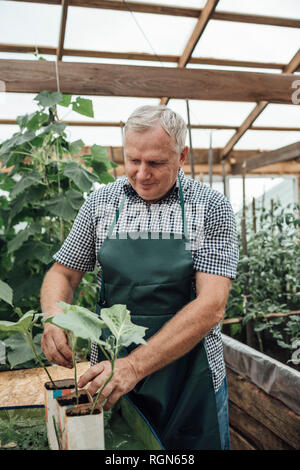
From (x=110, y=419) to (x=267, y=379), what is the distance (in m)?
1.44

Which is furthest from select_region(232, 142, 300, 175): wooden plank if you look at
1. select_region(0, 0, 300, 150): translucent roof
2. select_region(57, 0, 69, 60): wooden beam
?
select_region(57, 0, 69, 60): wooden beam

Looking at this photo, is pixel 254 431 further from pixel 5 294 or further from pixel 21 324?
pixel 21 324

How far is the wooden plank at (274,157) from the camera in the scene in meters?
4.68

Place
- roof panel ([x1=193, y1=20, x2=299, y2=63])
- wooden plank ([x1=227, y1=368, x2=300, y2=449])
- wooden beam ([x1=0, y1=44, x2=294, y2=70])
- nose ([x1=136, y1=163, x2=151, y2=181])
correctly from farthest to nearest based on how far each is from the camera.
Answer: roof panel ([x1=193, y1=20, x2=299, y2=63]) → wooden beam ([x1=0, y1=44, x2=294, y2=70]) → wooden plank ([x1=227, y1=368, x2=300, y2=449]) → nose ([x1=136, y1=163, x2=151, y2=181])


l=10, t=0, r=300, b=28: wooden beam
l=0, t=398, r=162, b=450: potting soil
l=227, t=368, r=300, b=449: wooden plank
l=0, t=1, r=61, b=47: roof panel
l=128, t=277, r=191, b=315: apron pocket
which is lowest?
l=227, t=368, r=300, b=449: wooden plank

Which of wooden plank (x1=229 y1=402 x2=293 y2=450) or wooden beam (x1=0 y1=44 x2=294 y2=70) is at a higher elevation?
wooden beam (x1=0 y1=44 x2=294 y2=70)

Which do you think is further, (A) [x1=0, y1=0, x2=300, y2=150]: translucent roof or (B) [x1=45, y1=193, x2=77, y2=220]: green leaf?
(A) [x1=0, y1=0, x2=300, y2=150]: translucent roof

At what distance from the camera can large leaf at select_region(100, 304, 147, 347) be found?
73cm

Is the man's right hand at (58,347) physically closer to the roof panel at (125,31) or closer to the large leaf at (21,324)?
the large leaf at (21,324)

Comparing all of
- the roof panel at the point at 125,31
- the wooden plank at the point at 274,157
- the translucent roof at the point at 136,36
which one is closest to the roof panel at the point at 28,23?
the translucent roof at the point at 136,36

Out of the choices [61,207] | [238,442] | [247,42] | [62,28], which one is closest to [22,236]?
[61,207]

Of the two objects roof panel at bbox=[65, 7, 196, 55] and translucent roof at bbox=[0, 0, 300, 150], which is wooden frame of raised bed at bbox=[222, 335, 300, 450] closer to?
translucent roof at bbox=[0, 0, 300, 150]

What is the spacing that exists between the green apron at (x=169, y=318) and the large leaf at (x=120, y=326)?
18.2 inches
